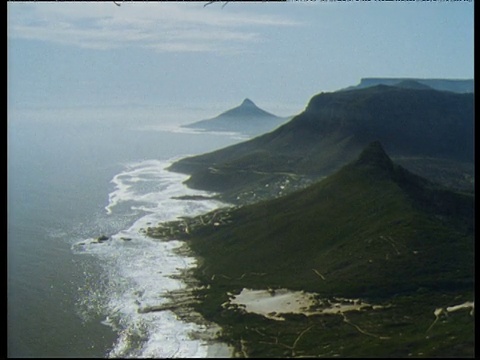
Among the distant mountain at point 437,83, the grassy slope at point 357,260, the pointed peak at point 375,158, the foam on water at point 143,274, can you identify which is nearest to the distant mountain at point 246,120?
the distant mountain at point 437,83

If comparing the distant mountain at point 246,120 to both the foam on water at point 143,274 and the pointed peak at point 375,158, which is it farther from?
the pointed peak at point 375,158

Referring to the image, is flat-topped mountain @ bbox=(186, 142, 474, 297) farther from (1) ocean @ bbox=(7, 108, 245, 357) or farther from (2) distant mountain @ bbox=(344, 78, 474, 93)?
(2) distant mountain @ bbox=(344, 78, 474, 93)

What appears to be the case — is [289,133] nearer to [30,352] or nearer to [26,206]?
[26,206]

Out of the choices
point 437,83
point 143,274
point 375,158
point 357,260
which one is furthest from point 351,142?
point 437,83

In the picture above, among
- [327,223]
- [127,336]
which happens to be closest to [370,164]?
[327,223]

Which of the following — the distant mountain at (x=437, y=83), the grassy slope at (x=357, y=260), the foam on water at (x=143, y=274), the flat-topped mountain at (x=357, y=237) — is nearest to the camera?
the grassy slope at (x=357, y=260)

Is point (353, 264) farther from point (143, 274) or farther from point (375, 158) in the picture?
point (375, 158)
